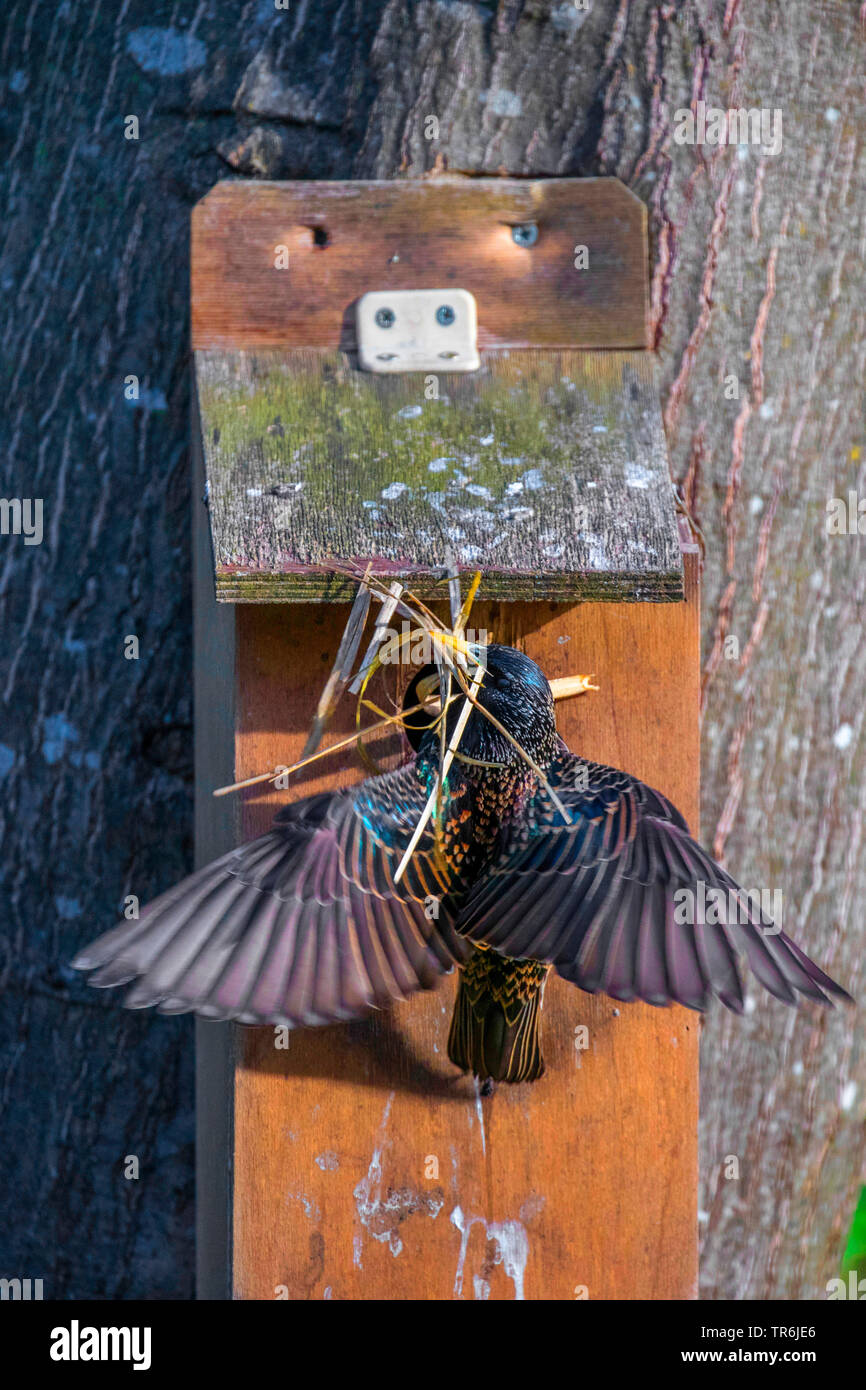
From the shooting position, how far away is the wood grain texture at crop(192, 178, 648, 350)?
2.59m

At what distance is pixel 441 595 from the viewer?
2283 mm

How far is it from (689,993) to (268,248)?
60.9 inches

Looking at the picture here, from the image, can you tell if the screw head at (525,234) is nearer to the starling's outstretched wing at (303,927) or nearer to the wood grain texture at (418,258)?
the wood grain texture at (418,258)

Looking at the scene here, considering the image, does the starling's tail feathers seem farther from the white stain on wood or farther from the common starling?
the white stain on wood

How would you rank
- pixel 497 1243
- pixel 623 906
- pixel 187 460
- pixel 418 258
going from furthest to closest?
pixel 187 460 < pixel 418 258 < pixel 497 1243 < pixel 623 906

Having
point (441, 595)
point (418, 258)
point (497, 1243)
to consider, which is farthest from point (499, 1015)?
point (418, 258)

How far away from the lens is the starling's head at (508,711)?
A: 2312mm

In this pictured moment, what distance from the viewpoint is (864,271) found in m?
2.99

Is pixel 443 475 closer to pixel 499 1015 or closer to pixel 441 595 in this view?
pixel 441 595

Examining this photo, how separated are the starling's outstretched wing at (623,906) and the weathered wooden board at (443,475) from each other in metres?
0.36

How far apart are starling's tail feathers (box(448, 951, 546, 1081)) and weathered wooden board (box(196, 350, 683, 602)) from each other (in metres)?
0.65

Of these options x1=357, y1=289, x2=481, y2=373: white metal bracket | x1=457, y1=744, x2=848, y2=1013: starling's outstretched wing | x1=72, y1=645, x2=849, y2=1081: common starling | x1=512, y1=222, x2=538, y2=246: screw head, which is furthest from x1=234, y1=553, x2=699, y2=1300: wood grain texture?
x1=512, y1=222, x2=538, y2=246: screw head

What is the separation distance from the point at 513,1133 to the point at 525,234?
5.49 ft
